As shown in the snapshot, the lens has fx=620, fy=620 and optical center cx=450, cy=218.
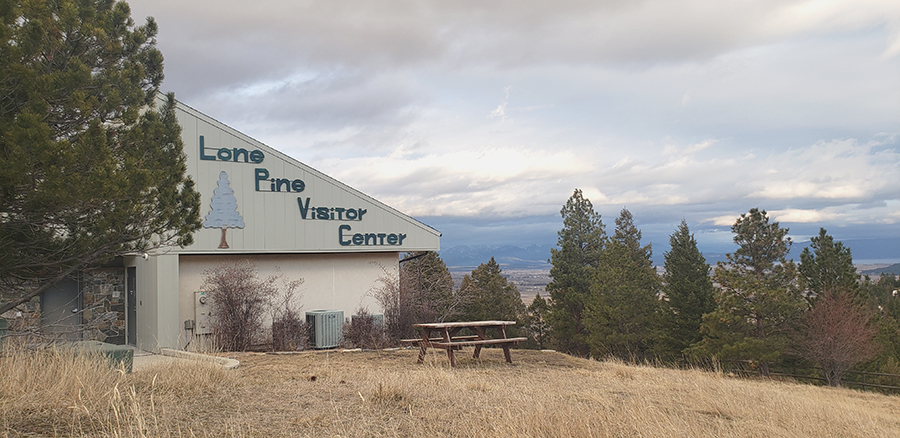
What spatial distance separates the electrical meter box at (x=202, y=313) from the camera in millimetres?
15148

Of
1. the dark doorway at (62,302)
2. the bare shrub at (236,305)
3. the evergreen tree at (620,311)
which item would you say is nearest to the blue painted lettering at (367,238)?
the bare shrub at (236,305)

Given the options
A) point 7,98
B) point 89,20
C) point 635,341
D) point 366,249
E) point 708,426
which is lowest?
point 635,341

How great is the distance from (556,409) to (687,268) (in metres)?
32.4

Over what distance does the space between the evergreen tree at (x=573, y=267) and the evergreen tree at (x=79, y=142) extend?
35709mm

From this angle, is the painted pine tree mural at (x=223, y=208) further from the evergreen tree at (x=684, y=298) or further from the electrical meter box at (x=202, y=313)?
the evergreen tree at (x=684, y=298)

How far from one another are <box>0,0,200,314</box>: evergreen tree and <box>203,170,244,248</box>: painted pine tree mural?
22.6ft

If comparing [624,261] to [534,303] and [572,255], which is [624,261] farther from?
[534,303]

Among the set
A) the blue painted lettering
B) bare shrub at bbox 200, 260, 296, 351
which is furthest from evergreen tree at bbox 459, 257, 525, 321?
bare shrub at bbox 200, 260, 296, 351

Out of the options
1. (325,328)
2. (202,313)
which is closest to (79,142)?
(202,313)

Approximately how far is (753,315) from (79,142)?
30.2 meters

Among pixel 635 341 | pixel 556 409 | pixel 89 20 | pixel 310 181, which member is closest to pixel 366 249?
pixel 310 181

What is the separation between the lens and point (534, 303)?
49.2m

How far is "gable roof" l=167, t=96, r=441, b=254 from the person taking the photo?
50.2 ft

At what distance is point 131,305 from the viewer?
1565cm
